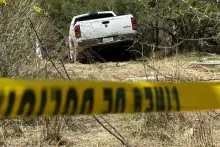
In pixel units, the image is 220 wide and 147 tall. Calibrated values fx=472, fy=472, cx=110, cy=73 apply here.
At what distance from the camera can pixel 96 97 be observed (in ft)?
5.81

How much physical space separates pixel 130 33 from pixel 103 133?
7.08 metres

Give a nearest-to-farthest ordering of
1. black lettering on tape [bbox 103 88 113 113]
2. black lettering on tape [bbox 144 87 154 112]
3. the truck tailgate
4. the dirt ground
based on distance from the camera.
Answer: black lettering on tape [bbox 103 88 113 113]
black lettering on tape [bbox 144 87 154 112]
the dirt ground
the truck tailgate

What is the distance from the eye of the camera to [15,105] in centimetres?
159

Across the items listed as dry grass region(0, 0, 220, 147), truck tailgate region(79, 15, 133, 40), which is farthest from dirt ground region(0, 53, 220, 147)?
truck tailgate region(79, 15, 133, 40)

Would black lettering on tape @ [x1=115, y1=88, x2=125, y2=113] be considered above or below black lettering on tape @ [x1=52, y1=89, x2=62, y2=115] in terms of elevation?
below

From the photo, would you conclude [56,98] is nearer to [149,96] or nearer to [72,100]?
[72,100]

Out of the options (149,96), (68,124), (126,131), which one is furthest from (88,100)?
(68,124)

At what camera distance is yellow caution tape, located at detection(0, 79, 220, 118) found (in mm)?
1606

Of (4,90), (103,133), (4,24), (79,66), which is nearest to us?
(4,90)

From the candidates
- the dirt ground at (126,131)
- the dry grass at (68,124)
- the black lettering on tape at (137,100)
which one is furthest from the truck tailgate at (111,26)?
the black lettering on tape at (137,100)

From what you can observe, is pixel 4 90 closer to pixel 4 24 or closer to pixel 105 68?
pixel 4 24

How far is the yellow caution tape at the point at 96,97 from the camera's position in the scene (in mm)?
1606

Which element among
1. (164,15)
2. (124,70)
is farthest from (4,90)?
(164,15)

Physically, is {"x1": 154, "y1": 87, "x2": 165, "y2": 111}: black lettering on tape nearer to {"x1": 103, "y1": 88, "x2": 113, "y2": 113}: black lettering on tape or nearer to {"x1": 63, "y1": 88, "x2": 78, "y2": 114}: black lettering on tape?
{"x1": 103, "y1": 88, "x2": 113, "y2": 113}: black lettering on tape
